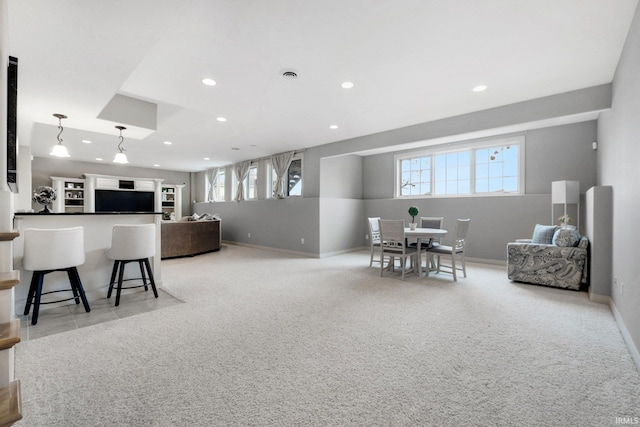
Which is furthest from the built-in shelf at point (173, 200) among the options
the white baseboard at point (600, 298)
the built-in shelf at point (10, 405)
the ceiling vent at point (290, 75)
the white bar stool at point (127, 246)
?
the white baseboard at point (600, 298)

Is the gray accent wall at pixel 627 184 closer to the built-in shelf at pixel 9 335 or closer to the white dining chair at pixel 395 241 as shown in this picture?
the white dining chair at pixel 395 241

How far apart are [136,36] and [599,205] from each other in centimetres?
473

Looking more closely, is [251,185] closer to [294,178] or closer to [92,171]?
[294,178]

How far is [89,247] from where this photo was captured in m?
3.37

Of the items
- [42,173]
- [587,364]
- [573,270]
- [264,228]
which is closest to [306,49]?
[587,364]

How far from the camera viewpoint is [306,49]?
2582 mm

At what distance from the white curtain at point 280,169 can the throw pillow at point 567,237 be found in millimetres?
5363

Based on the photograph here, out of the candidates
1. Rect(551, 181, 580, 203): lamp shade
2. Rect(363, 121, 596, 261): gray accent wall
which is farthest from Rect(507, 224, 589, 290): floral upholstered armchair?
Rect(363, 121, 596, 261): gray accent wall

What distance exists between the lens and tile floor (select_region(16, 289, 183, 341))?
2.53 metres

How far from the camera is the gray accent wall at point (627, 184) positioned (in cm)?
206

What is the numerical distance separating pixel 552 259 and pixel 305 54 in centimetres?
403

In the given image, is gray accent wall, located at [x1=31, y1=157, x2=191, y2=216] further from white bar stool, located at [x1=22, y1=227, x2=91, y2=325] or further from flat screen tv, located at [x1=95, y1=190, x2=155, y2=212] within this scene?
white bar stool, located at [x1=22, y1=227, x2=91, y2=325]

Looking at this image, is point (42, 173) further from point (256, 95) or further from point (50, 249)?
point (256, 95)

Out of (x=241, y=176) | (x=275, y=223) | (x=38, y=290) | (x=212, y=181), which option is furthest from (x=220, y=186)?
(x=38, y=290)
